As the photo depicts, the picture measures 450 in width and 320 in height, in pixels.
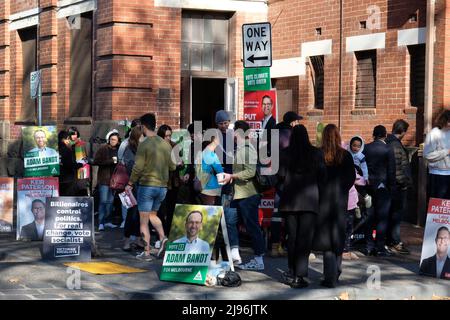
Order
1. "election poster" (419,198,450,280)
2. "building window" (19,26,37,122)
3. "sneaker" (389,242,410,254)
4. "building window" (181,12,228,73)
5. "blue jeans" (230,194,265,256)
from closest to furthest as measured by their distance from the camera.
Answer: "election poster" (419,198,450,280) → "blue jeans" (230,194,265,256) → "sneaker" (389,242,410,254) → "building window" (181,12,228,73) → "building window" (19,26,37,122)

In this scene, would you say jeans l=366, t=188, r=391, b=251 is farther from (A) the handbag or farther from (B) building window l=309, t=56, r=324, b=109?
(B) building window l=309, t=56, r=324, b=109

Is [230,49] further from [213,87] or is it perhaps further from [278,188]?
[278,188]

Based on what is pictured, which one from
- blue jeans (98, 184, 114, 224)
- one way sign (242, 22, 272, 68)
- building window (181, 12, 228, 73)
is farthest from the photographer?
building window (181, 12, 228, 73)

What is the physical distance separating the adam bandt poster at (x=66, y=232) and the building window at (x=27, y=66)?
1314cm

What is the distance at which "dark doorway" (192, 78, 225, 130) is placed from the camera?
70.4 ft

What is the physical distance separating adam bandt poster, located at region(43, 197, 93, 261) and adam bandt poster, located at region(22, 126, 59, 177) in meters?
2.76

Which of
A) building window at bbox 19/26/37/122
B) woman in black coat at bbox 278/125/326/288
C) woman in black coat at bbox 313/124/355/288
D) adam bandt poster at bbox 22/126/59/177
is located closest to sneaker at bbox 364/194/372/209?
woman in black coat at bbox 313/124/355/288

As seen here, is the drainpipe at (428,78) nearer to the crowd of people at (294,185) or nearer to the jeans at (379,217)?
the crowd of people at (294,185)

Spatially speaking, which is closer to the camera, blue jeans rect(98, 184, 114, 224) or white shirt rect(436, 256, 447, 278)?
white shirt rect(436, 256, 447, 278)

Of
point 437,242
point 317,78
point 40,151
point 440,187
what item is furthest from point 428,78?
point 40,151

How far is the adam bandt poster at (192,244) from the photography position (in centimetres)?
1050

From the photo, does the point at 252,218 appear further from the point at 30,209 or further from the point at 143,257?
the point at 30,209

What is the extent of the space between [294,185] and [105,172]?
6.46m

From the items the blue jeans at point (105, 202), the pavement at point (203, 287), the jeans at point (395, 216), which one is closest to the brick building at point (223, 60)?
the jeans at point (395, 216)
